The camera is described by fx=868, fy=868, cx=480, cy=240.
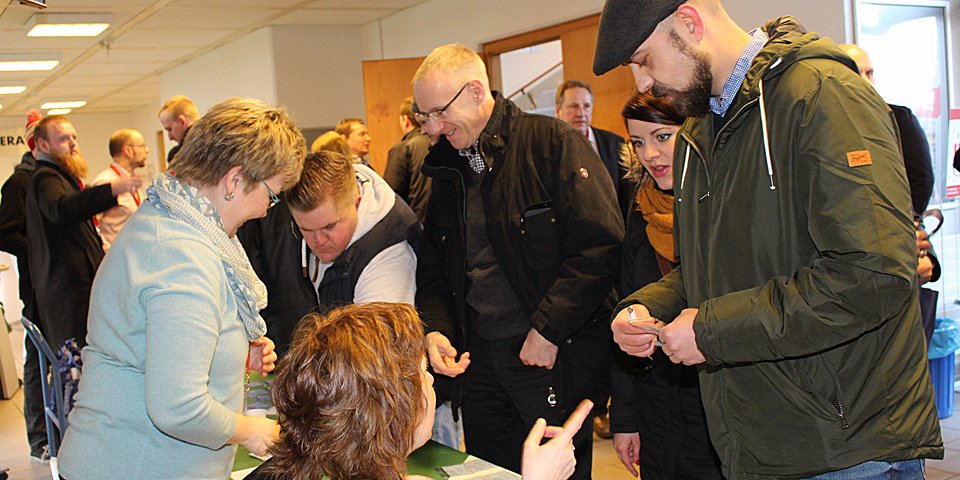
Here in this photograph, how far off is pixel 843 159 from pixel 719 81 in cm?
34

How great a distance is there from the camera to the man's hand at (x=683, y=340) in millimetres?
1618

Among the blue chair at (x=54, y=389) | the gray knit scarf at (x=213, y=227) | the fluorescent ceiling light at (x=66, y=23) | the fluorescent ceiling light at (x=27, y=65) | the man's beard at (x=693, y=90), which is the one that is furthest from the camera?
the fluorescent ceiling light at (x=27, y=65)

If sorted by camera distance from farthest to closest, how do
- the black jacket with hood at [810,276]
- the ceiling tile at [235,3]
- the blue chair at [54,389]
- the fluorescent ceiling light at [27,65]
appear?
the fluorescent ceiling light at [27,65], the ceiling tile at [235,3], the blue chair at [54,389], the black jacket with hood at [810,276]

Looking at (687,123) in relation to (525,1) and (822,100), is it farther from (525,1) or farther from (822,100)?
(525,1)

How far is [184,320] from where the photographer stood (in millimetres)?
1780

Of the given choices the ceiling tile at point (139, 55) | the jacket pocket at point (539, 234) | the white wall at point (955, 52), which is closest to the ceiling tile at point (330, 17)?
the ceiling tile at point (139, 55)

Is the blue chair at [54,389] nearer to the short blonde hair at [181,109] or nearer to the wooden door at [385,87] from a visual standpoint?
the short blonde hair at [181,109]

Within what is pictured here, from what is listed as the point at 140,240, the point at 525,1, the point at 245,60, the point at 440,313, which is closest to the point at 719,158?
the point at 140,240

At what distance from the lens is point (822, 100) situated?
1.51m

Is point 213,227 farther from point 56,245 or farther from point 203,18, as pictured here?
point 203,18

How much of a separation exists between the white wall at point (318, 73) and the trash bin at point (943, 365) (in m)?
6.44

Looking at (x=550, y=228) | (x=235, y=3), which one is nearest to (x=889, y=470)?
(x=550, y=228)

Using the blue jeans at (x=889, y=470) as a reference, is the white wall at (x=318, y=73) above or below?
above

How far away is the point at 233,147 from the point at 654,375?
52.2 inches
